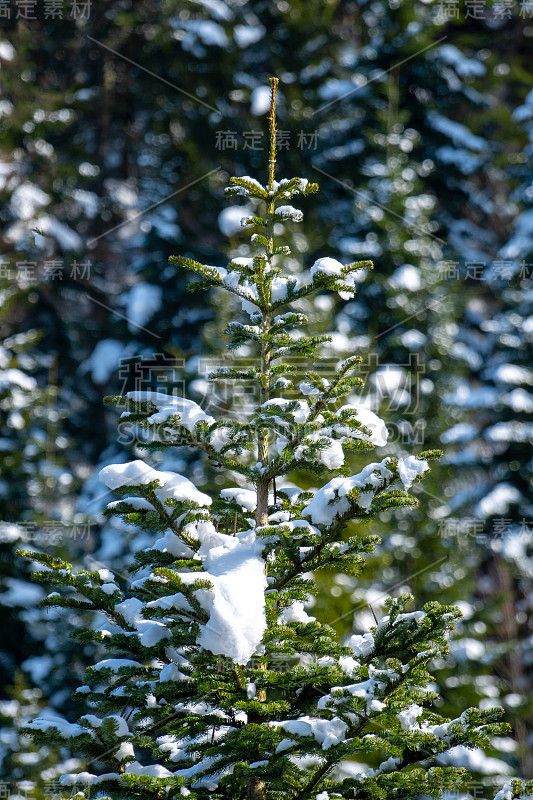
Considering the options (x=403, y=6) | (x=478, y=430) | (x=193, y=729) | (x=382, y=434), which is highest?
(x=403, y=6)

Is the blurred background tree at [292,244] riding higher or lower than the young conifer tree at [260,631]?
higher

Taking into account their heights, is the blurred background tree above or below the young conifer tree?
above

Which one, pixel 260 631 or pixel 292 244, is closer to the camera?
pixel 260 631

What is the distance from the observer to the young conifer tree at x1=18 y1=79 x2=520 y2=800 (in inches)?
123

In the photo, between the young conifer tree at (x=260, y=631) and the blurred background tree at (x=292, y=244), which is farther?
the blurred background tree at (x=292, y=244)

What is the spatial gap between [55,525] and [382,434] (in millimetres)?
7914

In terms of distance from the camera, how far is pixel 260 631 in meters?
2.99

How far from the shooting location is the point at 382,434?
11.7 feet

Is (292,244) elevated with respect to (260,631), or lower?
elevated

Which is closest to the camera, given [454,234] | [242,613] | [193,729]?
[242,613]

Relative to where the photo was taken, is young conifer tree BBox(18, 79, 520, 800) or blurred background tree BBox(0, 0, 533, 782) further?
blurred background tree BBox(0, 0, 533, 782)

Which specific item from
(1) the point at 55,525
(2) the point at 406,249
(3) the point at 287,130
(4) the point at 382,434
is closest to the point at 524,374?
(2) the point at 406,249

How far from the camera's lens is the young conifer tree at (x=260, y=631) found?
3.14 m

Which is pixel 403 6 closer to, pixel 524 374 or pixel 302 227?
pixel 302 227
